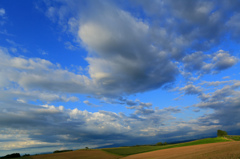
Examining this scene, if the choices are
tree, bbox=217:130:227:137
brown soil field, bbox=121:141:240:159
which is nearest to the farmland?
brown soil field, bbox=121:141:240:159

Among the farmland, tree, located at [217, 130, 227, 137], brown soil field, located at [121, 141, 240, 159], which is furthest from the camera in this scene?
tree, located at [217, 130, 227, 137]

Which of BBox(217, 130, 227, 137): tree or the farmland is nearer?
the farmland

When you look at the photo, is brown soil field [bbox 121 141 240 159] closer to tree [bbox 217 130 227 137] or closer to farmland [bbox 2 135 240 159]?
farmland [bbox 2 135 240 159]

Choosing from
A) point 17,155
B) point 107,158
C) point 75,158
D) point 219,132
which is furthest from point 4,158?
point 219,132

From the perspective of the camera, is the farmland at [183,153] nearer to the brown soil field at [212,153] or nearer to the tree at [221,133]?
the brown soil field at [212,153]

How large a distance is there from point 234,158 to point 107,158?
55.9 meters

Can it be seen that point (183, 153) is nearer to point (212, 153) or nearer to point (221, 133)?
point (212, 153)

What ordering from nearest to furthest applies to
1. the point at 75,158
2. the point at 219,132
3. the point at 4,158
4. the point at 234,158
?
1. the point at 234,158
2. the point at 4,158
3. the point at 75,158
4. the point at 219,132

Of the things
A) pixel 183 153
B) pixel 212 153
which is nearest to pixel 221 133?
pixel 183 153

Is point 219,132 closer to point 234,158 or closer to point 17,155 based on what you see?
point 234,158

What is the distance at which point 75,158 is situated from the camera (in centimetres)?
6756

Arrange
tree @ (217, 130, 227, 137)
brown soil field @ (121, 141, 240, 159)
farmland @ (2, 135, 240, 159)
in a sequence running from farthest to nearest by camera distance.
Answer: tree @ (217, 130, 227, 137) → farmland @ (2, 135, 240, 159) → brown soil field @ (121, 141, 240, 159)

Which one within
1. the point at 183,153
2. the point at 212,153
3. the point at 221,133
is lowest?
the point at 183,153

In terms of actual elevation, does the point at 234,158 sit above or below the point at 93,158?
above
